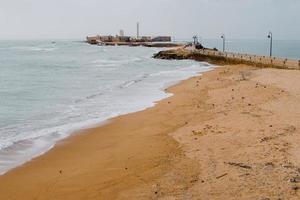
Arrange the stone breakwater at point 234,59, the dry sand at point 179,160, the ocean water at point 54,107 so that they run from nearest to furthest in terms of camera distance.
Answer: the dry sand at point 179,160 < the ocean water at point 54,107 < the stone breakwater at point 234,59

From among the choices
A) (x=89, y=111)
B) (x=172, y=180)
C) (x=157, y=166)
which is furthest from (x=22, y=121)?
(x=172, y=180)

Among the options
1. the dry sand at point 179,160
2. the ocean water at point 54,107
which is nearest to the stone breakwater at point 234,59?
the ocean water at point 54,107

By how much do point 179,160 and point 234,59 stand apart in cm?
4347

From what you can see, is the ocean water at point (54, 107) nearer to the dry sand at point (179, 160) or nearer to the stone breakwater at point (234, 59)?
the dry sand at point (179, 160)

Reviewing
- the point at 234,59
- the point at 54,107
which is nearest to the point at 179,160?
the point at 54,107

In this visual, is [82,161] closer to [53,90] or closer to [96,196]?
[96,196]

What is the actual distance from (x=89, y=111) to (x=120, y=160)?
9176 millimetres

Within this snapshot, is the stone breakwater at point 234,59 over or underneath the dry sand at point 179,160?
underneath

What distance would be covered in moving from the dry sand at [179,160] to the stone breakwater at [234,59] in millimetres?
25659

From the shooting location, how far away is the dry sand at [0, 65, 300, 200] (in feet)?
27.5

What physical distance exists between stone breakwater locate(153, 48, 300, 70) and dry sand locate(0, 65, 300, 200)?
1010 inches

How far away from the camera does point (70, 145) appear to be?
13.4m

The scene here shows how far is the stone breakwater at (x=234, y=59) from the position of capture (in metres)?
42.1

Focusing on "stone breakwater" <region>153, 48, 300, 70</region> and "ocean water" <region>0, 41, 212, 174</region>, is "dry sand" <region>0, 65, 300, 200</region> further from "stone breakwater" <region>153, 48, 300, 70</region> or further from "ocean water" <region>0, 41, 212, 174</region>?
"stone breakwater" <region>153, 48, 300, 70</region>
